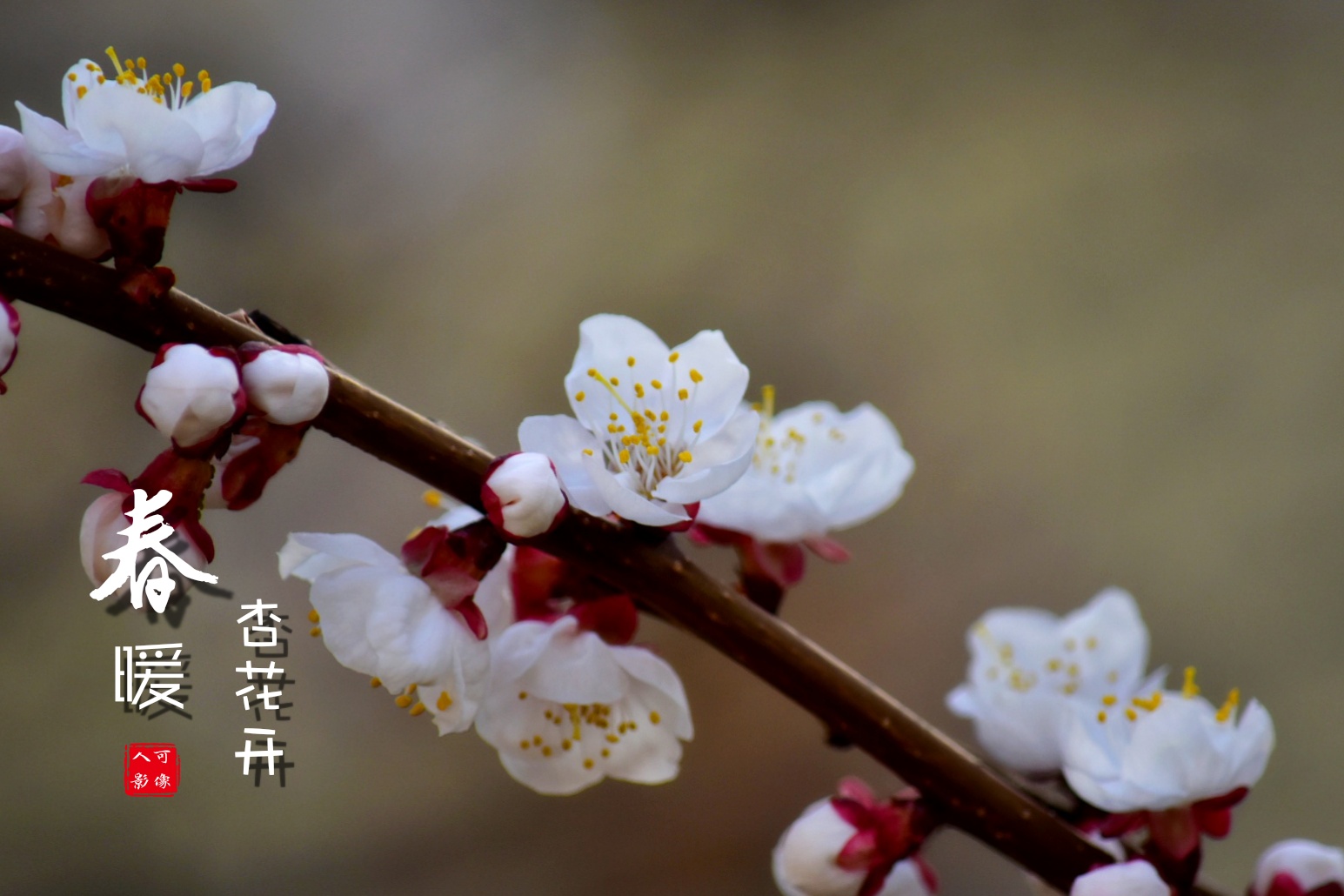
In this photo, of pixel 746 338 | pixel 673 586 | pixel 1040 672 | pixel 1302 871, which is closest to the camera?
pixel 673 586

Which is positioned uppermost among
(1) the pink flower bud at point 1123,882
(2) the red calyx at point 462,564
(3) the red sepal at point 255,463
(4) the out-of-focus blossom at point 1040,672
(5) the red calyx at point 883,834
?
(3) the red sepal at point 255,463

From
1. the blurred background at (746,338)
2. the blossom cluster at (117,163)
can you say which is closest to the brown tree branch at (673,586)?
the blossom cluster at (117,163)

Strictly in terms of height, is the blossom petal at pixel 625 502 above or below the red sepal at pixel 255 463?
below

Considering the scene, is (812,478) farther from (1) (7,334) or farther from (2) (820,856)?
(1) (7,334)

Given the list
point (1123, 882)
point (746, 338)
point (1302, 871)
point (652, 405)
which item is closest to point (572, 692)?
point (652, 405)

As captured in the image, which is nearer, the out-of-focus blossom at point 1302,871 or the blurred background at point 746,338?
the out-of-focus blossom at point 1302,871

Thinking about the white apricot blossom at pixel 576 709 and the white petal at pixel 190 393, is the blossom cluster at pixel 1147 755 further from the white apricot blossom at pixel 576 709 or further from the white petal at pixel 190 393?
the white petal at pixel 190 393

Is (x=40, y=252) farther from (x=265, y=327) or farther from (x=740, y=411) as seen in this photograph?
(x=740, y=411)
